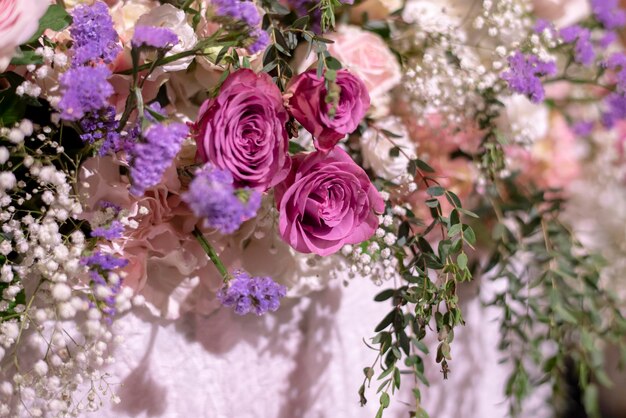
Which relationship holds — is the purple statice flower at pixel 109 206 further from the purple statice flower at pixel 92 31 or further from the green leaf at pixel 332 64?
the green leaf at pixel 332 64

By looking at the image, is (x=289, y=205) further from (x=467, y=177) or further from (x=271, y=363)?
(x=467, y=177)

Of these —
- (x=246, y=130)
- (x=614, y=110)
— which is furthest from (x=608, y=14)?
(x=246, y=130)

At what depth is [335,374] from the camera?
2.62 feet

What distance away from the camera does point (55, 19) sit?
1.86 feet

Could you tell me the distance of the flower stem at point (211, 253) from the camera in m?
0.60

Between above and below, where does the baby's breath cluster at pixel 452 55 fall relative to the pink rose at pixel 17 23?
below

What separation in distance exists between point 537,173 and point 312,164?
0.66 m

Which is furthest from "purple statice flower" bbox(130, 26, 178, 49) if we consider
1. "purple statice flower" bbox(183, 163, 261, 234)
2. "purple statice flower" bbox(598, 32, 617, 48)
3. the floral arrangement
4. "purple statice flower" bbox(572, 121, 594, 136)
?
"purple statice flower" bbox(572, 121, 594, 136)

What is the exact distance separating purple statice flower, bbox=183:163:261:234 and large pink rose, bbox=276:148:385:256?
8 centimetres

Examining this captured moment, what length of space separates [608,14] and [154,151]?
2.43 ft

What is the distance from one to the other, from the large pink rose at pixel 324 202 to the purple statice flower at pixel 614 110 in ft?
1.53

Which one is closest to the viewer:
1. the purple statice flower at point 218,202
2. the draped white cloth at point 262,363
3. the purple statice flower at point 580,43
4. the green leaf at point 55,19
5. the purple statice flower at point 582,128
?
the purple statice flower at point 218,202

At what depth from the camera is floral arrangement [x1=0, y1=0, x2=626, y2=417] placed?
20.6 inches

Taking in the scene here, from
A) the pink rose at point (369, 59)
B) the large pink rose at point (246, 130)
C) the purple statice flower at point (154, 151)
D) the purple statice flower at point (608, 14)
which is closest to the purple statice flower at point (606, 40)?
the purple statice flower at point (608, 14)
